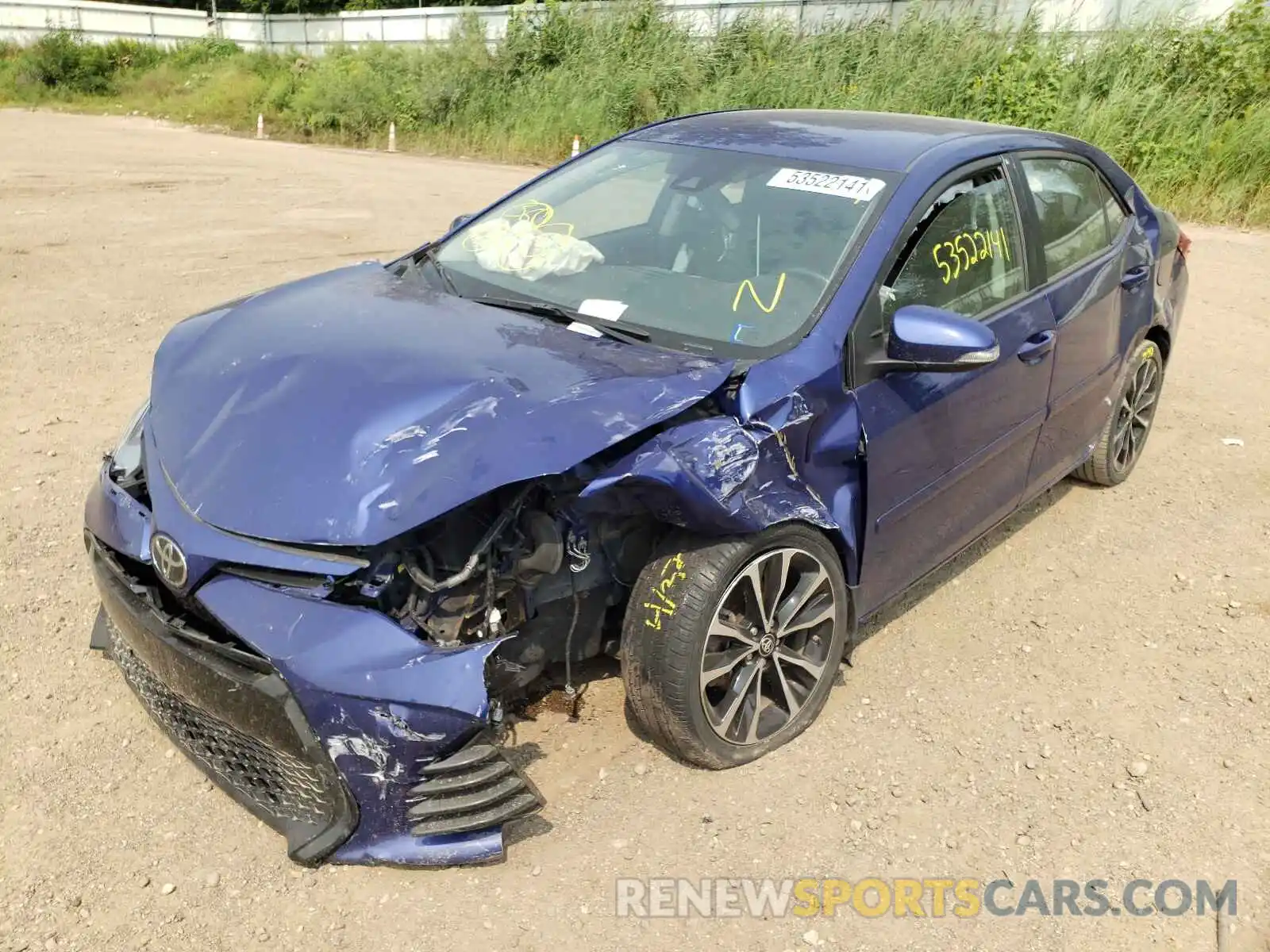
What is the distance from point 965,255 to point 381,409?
6.54 feet

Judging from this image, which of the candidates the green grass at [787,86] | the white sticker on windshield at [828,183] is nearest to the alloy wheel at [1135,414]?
the white sticker on windshield at [828,183]

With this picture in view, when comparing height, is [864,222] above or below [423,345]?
above

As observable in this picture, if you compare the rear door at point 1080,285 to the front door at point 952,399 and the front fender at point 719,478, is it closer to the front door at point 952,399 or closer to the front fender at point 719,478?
the front door at point 952,399

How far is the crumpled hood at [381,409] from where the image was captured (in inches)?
95.4

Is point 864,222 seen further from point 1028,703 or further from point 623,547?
point 1028,703

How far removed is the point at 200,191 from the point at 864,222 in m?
12.1

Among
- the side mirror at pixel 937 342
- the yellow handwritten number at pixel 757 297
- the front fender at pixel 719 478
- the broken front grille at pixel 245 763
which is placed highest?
the yellow handwritten number at pixel 757 297

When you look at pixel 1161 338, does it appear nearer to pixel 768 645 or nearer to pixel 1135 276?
pixel 1135 276

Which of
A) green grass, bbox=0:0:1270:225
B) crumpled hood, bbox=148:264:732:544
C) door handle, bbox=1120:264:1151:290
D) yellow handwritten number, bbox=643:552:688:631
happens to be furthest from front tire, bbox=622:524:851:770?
green grass, bbox=0:0:1270:225

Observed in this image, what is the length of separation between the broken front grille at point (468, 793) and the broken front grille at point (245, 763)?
0.21 meters

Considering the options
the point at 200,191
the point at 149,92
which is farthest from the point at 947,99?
Answer: the point at 149,92

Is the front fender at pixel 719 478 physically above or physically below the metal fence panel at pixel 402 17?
below

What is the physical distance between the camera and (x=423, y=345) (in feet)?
9.56

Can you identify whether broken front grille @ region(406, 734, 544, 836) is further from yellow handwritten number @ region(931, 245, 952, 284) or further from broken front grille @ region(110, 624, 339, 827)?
yellow handwritten number @ region(931, 245, 952, 284)
